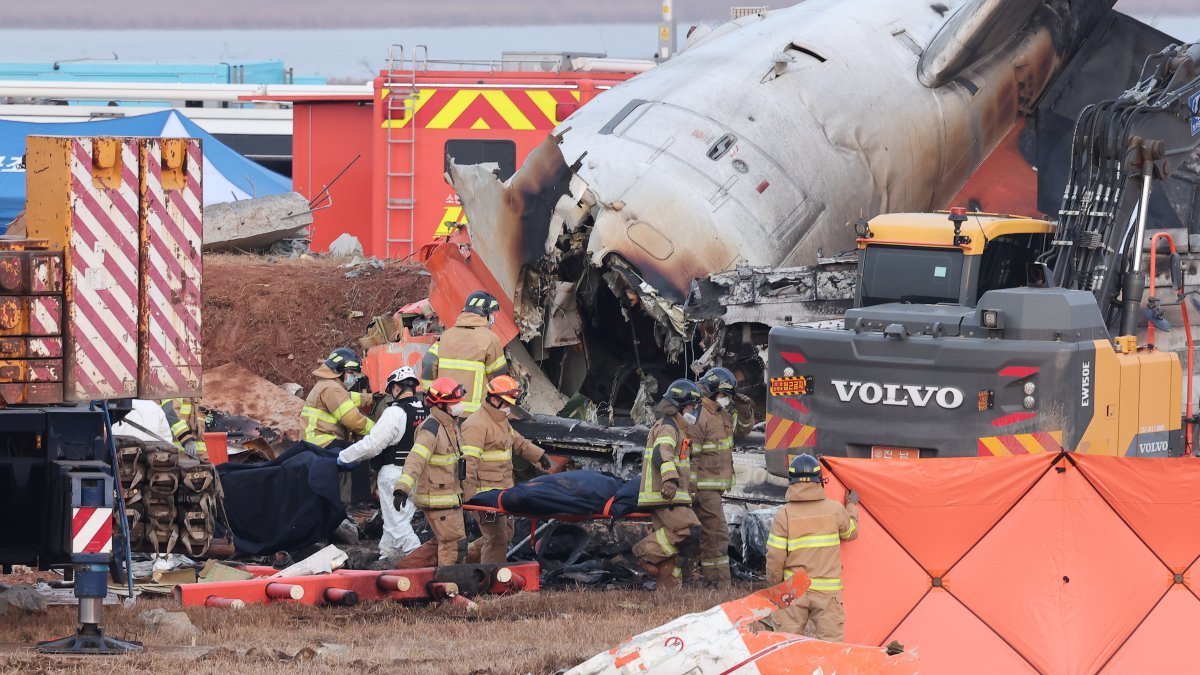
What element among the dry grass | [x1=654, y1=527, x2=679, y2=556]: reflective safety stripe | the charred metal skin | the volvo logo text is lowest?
the dry grass

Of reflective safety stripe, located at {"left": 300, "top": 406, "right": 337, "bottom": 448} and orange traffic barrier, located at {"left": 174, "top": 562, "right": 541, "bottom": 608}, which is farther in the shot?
reflective safety stripe, located at {"left": 300, "top": 406, "right": 337, "bottom": 448}

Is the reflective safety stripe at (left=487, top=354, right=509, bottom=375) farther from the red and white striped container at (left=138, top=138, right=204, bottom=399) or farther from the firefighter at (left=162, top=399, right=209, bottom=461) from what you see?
the red and white striped container at (left=138, top=138, right=204, bottom=399)

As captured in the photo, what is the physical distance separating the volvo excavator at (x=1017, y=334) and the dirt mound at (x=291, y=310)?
9298 millimetres

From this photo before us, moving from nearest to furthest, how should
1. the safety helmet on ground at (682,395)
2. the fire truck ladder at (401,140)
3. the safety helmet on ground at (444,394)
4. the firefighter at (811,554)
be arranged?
the firefighter at (811,554), the safety helmet on ground at (444,394), the safety helmet on ground at (682,395), the fire truck ladder at (401,140)

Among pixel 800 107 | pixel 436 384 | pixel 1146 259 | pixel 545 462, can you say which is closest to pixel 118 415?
pixel 436 384

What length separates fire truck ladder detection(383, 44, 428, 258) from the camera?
22922 mm

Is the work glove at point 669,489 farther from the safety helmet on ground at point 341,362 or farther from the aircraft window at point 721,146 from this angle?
the aircraft window at point 721,146

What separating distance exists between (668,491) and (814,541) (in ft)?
8.59

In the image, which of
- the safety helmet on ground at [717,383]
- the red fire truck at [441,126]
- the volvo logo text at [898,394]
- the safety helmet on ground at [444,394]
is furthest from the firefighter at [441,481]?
the red fire truck at [441,126]

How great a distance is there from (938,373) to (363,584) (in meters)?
3.93

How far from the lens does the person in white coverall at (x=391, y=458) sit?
505 inches

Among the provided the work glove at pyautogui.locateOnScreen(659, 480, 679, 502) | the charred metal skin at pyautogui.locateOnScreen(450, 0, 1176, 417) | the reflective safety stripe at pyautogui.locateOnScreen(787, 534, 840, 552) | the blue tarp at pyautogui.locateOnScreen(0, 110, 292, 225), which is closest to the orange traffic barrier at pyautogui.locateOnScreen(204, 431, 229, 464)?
the charred metal skin at pyautogui.locateOnScreen(450, 0, 1176, 417)

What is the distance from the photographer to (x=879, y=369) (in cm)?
1127

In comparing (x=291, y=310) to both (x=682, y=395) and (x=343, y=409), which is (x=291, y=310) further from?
(x=682, y=395)
